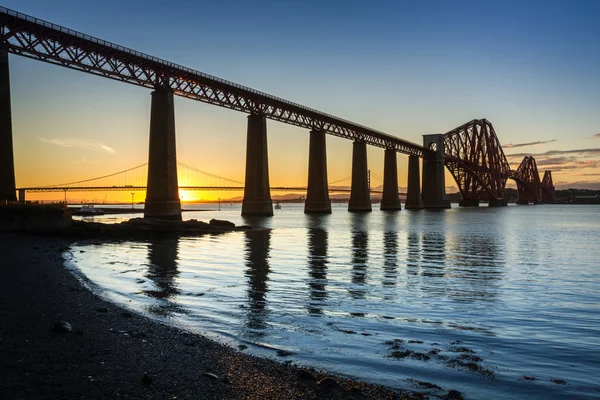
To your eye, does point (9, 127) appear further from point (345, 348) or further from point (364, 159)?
point (364, 159)

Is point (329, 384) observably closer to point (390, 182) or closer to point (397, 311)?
point (397, 311)

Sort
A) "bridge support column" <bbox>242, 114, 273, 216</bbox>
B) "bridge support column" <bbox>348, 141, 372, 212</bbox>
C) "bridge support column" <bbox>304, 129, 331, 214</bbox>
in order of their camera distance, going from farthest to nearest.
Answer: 1. "bridge support column" <bbox>348, 141, 372, 212</bbox>
2. "bridge support column" <bbox>304, 129, 331, 214</bbox>
3. "bridge support column" <bbox>242, 114, 273, 216</bbox>

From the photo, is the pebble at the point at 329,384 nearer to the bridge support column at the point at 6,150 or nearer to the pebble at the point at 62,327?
the pebble at the point at 62,327

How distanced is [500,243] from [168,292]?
28.3 metres

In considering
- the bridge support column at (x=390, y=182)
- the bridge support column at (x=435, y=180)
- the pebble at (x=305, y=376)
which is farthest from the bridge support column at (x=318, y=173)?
the pebble at (x=305, y=376)

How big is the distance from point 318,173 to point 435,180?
226ft

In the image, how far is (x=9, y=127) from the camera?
108ft

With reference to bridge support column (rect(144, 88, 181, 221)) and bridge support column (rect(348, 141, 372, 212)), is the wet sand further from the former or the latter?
bridge support column (rect(348, 141, 372, 212))

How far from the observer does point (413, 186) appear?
13175 centimetres

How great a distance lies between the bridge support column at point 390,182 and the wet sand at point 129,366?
374 feet

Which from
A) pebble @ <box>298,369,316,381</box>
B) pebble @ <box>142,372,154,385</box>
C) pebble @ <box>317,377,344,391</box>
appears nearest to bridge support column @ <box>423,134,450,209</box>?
pebble @ <box>298,369,316,381</box>

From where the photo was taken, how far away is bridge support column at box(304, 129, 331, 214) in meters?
85.6

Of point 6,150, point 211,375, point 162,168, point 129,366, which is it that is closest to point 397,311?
point 211,375

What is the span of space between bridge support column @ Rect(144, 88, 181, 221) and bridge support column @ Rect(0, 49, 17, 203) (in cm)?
1660
